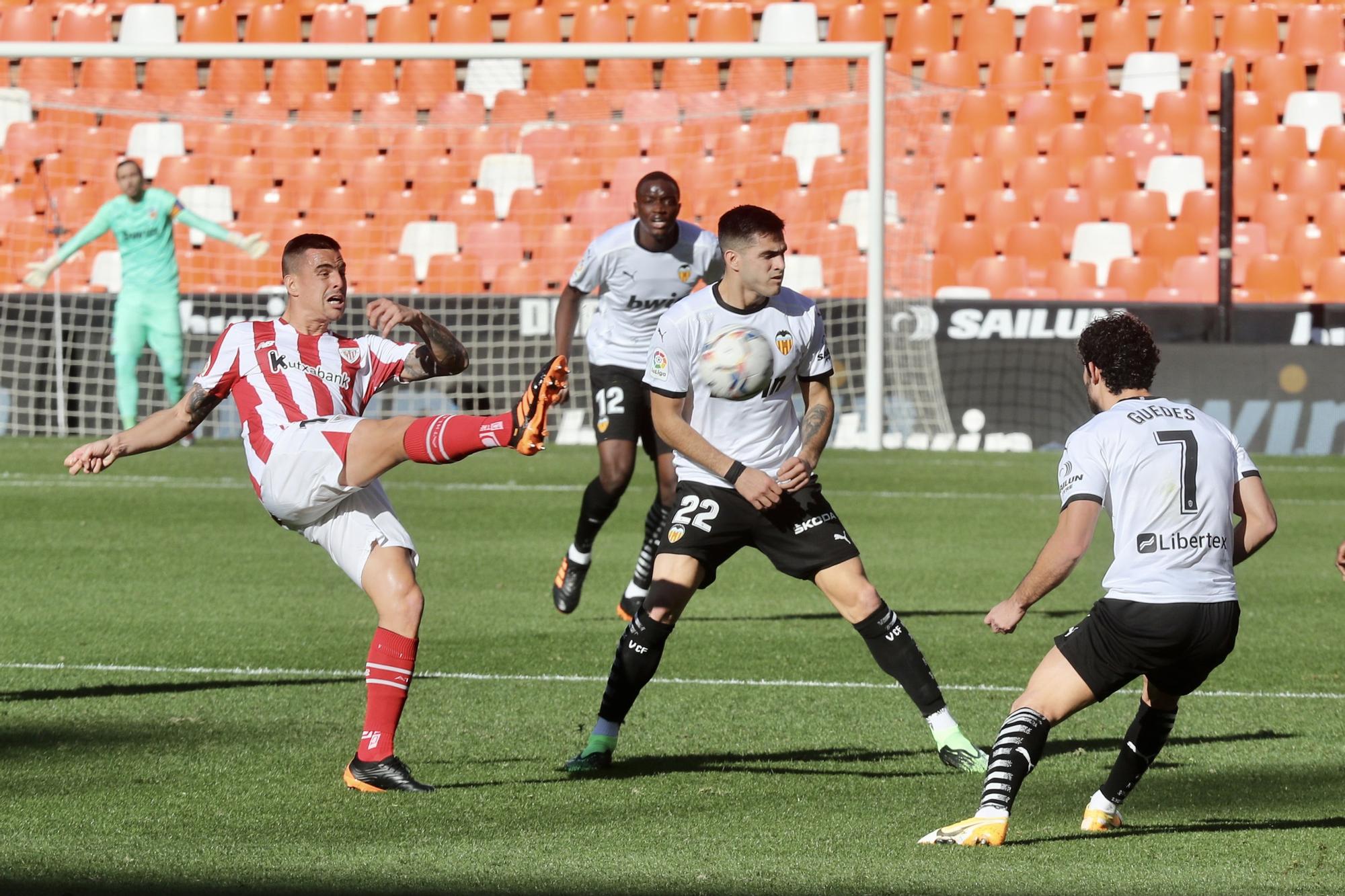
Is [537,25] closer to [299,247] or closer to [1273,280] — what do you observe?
[1273,280]

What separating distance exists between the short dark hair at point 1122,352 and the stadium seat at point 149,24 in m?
19.5

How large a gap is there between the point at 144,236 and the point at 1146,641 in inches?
509

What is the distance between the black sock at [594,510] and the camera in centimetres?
930

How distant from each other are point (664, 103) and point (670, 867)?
54.2ft

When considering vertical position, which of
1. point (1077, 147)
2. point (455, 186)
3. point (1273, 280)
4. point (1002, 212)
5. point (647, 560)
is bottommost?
point (647, 560)

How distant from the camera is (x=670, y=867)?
456cm

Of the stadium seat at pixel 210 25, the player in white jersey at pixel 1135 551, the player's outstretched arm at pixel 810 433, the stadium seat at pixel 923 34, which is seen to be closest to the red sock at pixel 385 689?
the player's outstretched arm at pixel 810 433

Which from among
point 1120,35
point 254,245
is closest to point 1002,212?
point 1120,35

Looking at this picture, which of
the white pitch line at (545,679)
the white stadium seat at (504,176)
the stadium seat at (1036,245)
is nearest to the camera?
the white pitch line at (545,679)

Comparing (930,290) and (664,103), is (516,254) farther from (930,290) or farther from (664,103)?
(930,290)

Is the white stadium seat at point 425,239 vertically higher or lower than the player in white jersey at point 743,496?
higher

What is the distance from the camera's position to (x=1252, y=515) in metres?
4.73

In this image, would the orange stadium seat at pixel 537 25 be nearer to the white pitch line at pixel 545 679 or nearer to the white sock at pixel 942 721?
the white pitch line at pixel 545 679

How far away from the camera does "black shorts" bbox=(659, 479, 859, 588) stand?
593 cm
